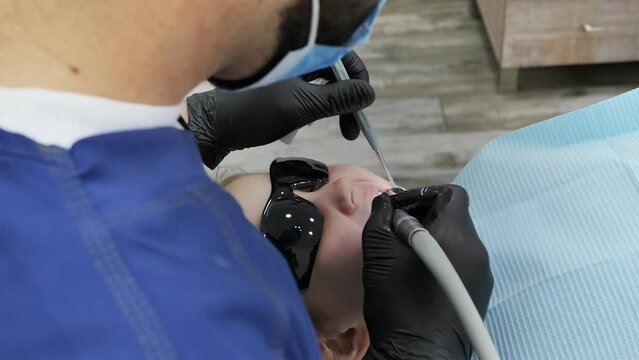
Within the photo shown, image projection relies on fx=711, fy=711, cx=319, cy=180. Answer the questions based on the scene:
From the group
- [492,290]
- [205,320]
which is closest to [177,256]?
[205,320]

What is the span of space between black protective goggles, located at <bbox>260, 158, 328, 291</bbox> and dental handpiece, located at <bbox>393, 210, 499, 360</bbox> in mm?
292

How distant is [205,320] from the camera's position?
21.0 inches

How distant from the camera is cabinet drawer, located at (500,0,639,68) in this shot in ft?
6.95

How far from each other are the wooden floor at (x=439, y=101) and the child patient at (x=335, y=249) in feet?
2.53

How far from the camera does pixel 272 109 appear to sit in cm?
131

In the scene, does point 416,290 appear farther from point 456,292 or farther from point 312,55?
point 312,55

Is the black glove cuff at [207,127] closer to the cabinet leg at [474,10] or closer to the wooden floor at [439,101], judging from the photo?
the wooden floor at [439,101]

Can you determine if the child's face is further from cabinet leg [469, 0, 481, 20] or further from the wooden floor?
cabinet leg [469, 0, 481, 20]

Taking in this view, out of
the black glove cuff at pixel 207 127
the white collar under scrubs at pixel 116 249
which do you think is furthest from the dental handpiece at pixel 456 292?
the black glove cuff at pixel 207 127

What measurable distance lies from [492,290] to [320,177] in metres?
0.38

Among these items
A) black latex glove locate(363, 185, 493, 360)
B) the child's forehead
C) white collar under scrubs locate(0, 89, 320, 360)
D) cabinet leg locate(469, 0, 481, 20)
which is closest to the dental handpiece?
black latex glove locate(363, 185, 493, 360)

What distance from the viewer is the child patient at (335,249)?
47.8 inches

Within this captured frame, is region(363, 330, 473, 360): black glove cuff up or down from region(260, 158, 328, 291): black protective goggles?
down

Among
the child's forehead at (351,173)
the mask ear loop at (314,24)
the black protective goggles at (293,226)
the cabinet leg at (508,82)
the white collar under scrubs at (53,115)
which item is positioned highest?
the white collar under scrubs at (53,115)
